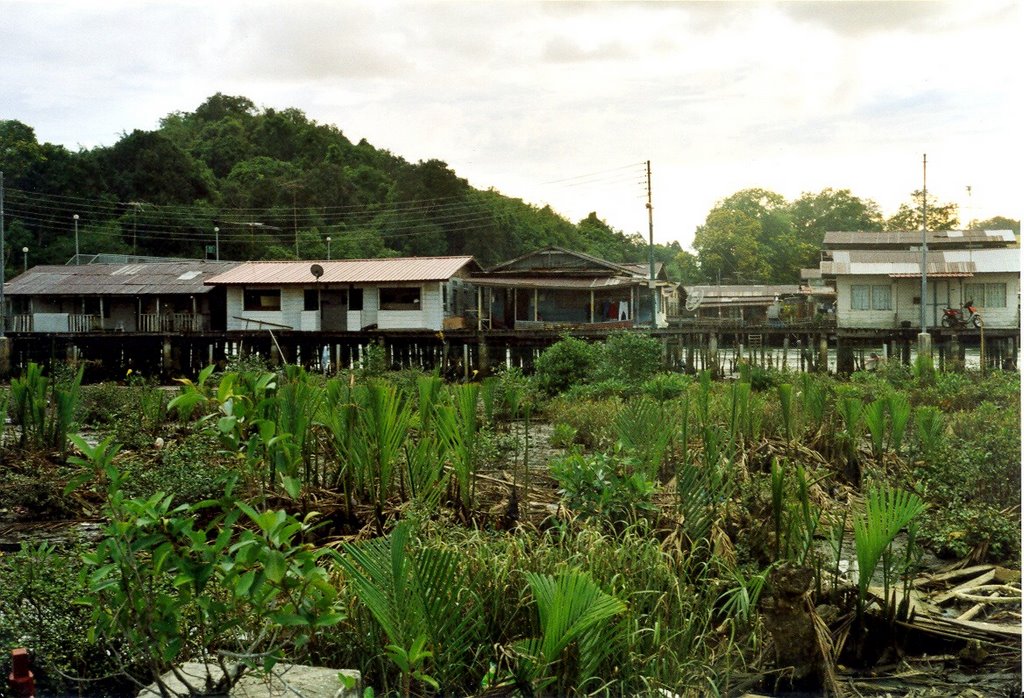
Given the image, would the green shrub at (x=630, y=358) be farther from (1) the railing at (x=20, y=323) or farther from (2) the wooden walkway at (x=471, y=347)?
(1) the railing at (x=20, y=323)

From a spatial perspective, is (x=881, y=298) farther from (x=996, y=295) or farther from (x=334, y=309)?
(x=334, y=309)

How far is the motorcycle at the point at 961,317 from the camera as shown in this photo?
3.74 meters

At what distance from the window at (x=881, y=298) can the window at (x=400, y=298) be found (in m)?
1.79

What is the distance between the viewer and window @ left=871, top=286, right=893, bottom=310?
3.77 m

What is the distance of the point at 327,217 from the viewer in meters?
3.58

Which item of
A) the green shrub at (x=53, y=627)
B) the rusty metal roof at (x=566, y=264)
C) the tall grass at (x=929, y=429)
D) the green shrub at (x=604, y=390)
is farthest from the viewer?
the green shrub at (x=604, y=390)

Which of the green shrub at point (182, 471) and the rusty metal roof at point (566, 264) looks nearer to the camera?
the green shrub at point (182, 471)

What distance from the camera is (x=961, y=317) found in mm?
3752

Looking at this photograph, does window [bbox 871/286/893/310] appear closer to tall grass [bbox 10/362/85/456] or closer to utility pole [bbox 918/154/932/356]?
utility pole [bbox 918/154/932/356]

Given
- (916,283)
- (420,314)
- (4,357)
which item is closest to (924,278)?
(916,283)

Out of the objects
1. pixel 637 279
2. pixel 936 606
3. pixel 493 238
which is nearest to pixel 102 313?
pixel 493 238

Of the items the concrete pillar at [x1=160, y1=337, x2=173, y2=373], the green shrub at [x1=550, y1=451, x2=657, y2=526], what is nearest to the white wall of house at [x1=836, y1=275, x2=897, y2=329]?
the green shrub at [x1=550, y1=451, x2=657, y2=526]

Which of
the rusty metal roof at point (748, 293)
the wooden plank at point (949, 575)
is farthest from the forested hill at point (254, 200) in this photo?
the wooden plank at point (949, 575)

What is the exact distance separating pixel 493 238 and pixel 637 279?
59cm
